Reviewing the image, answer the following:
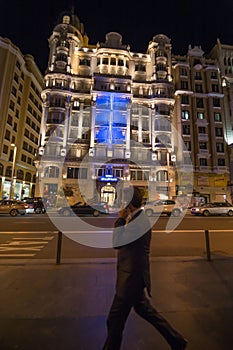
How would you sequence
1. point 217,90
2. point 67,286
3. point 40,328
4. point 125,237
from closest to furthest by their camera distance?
point 125,237, point 40,328, point 67,286, point 217,90

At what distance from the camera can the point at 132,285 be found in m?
2.24

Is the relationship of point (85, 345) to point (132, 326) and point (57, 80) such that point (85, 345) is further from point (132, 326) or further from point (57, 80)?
point (57, 80)

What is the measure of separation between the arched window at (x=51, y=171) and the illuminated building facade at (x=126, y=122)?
0.53ft

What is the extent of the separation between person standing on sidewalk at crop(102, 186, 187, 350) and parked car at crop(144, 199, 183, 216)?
1639 centimetres

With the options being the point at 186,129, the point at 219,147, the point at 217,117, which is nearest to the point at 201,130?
the point at 186,129

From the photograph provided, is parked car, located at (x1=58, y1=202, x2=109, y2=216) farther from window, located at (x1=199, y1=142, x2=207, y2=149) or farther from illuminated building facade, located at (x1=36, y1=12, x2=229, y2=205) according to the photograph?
window, located at (x1=199, y1=142, x2=207, y2=149)

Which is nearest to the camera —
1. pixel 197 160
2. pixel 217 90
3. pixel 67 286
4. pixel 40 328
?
pixel 40 328

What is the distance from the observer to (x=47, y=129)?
33469 mm

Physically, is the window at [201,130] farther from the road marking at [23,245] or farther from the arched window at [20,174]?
the arched window at [20,174]

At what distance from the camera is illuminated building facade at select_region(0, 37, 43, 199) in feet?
114

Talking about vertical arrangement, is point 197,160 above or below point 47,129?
below

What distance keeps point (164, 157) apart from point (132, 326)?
33.6 metres

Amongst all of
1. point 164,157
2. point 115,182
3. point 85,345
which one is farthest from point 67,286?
point 164,157

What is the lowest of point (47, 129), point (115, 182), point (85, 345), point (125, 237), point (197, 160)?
point (85, 345)
